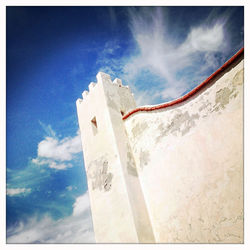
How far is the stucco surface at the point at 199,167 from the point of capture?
4.11 m

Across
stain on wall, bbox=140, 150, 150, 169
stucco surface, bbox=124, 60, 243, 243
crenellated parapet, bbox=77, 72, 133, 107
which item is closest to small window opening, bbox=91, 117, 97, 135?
crenellated parapet, bbox=77, 72, 133, 107

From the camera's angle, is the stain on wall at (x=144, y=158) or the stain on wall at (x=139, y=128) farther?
the stain on wall at (x=139, y=128)

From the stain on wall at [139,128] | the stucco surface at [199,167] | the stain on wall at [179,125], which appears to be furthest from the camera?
the stain on wall at [139,128]

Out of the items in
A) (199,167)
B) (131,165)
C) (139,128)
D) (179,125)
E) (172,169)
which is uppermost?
(139,128)

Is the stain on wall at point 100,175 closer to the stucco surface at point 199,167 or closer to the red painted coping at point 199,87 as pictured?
the stucco surface at point 199,167

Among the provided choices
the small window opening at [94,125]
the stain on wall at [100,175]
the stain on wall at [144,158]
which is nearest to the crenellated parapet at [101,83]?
the small window opening at [94,125]

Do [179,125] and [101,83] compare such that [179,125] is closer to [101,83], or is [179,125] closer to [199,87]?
[199,87]

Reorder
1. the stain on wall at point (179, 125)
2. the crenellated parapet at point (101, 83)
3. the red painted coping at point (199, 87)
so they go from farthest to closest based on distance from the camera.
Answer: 1. the crenellated parapet at point (101, 83)
2. the stain on wall at point (179, 125)
3. the red painted coping at point (199, 87)

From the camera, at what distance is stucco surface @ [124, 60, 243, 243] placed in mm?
4105

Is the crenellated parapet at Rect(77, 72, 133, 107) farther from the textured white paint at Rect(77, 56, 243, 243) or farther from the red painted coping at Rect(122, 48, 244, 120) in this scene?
the red painted coping at Rect(122, 48, 244, 120)

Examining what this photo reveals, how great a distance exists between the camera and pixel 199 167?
4762 mm

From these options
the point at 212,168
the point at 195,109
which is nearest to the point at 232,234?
the point at 212,168

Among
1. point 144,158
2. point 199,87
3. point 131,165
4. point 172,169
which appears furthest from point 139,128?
point 199,87

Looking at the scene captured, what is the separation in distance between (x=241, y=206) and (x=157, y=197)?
2.34 metres
